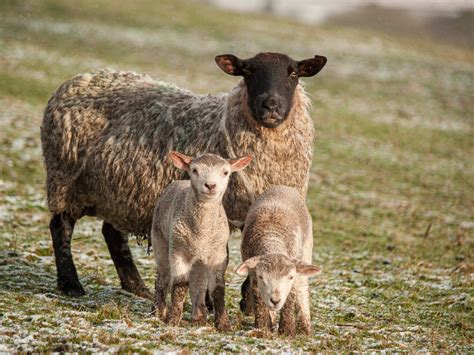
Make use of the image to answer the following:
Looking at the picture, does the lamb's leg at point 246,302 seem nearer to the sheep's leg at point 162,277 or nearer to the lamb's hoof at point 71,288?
the sheep's leg at point 162,277

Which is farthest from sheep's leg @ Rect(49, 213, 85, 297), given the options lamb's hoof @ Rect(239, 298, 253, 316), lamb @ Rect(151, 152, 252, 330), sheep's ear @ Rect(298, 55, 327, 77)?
sheep's ear @ Rect(298, 55, 327, 77)

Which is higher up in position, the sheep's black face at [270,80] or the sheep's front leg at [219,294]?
the sheep's black face at [270,80]

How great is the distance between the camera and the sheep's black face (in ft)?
26.9

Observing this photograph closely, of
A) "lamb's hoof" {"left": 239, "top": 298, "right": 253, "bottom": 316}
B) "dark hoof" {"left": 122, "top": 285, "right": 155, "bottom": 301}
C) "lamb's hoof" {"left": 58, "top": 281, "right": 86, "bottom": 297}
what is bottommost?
"dark hoof" {"left": 122, "top": 285, "right": 155, "bottom": 301}

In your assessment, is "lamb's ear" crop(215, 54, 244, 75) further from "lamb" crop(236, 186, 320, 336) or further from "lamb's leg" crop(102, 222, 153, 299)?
"lamb's leg" crop(102, 222, 153, 299)

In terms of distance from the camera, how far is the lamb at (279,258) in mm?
6633

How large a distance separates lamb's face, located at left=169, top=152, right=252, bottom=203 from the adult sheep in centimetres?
126

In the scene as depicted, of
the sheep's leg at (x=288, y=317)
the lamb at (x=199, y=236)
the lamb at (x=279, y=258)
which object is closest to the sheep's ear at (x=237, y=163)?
the lamb at (x=199, y=236)

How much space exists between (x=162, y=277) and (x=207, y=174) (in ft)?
4.62

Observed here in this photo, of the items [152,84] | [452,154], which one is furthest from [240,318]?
[452,154]

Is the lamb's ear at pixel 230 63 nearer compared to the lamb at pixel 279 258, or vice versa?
the lamb at pixel 279 258

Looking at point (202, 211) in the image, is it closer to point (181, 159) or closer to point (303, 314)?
point (181, 159)

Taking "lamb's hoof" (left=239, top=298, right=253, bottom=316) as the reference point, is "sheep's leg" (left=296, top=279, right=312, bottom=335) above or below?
above

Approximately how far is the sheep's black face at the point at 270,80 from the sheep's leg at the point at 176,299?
2.20 metres
